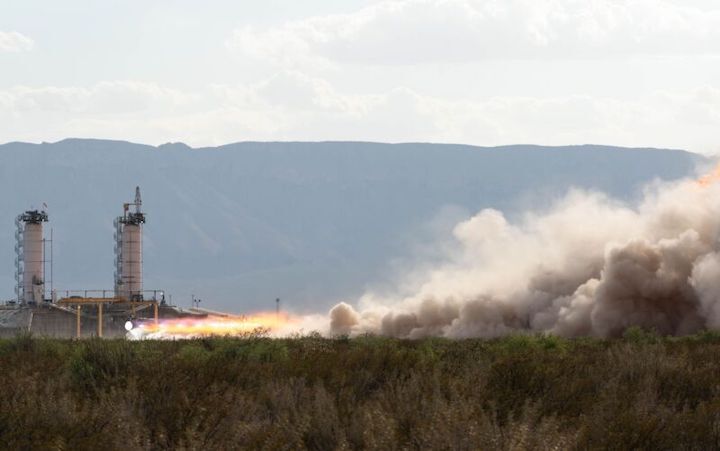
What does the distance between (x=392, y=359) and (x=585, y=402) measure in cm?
822

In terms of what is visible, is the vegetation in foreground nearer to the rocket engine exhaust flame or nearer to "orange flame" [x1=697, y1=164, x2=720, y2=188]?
"orange flame" [x1=697, y1=164, x2=720, y2=188]

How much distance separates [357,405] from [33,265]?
397ft

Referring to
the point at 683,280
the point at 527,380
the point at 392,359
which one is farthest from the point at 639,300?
the point at 527,380

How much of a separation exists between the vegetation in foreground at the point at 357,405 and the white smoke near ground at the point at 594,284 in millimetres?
34647

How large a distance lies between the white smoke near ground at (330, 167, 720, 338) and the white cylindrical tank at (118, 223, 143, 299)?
46.4 m

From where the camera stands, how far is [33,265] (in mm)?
136375

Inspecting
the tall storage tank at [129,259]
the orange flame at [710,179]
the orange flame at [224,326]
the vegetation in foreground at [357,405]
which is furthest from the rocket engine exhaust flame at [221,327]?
the vegetation in foreground at [357,405]

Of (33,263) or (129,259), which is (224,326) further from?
(33,263)

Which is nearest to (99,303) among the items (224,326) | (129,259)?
(129,259)

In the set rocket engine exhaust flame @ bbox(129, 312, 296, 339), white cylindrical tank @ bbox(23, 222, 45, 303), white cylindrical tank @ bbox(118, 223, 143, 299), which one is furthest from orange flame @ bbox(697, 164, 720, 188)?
white cylindrical tank @ bbox(23, 222, 45, 303)

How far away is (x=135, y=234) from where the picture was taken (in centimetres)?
14075

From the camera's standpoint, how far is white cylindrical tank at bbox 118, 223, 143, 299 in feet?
451

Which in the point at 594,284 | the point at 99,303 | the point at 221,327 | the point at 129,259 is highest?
the point at 129,259

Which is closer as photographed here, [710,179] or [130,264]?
[710,179]
